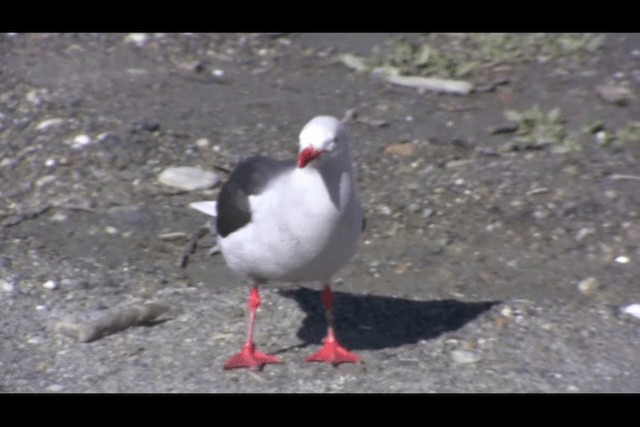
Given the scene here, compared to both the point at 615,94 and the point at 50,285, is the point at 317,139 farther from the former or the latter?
the point at 615,94

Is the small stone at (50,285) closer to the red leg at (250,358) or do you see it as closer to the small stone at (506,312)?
the red leg at (250,358)

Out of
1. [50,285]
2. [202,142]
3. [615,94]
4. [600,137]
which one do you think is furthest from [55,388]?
[615,94]

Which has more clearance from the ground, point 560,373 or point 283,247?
point 283,247

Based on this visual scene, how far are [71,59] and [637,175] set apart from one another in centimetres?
568

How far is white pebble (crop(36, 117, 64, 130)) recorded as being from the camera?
9.95 meters

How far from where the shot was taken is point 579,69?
11.4 metres

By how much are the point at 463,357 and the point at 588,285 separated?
4.83ft

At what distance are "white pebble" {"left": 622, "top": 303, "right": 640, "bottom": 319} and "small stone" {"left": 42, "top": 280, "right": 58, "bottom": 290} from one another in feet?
11.4

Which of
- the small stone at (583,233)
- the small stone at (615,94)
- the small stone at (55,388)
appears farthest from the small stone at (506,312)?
the small stone at (615,94)
